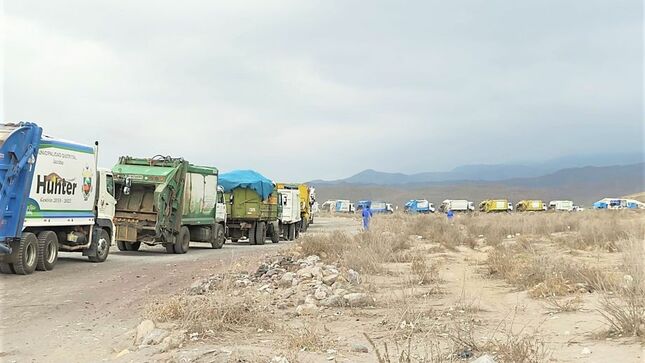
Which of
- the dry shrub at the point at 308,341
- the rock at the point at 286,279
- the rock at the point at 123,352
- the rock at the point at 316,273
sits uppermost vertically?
the rock at the point at 316,273

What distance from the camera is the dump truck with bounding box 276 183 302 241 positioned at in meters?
33.3

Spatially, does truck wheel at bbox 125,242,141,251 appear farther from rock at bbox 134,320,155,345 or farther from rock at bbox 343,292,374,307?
rock at bbox 134,320,155,345

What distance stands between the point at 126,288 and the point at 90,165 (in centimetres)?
563

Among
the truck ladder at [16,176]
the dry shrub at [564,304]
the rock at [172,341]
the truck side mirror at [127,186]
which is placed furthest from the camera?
the truck side mirror at [127,186]

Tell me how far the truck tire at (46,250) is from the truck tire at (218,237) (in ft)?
31.3

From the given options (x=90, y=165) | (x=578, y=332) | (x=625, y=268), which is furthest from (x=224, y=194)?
(x=578, y=332)

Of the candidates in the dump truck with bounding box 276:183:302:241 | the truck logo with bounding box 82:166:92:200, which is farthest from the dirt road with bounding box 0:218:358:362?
the dump truck with bounding box 276:183:302:241

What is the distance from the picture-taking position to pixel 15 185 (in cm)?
1320

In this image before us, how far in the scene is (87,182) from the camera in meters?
16.6

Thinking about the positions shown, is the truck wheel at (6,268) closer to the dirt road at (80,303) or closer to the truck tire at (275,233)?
the dirt road at (80,303)

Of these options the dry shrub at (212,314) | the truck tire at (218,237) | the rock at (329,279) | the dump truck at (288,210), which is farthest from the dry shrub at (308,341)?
the dump truck at (288,210)

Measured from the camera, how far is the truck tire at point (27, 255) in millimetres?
13664

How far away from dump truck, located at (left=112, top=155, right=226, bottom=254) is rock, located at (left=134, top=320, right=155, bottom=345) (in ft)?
39.5

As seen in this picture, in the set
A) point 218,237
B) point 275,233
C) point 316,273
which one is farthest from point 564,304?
point 275,233
